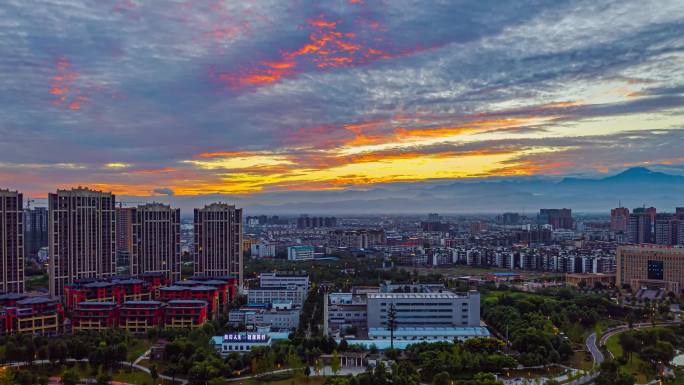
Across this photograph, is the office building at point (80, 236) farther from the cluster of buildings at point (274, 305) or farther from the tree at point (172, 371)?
the tree at point (172, 371)

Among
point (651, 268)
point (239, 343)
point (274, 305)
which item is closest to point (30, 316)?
point (239, 343)

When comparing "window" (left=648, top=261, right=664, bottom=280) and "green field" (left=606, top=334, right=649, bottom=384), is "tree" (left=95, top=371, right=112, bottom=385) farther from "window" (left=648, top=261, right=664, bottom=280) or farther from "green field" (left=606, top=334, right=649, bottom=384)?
"window" (left=648, top=261, right=664, bottom=280)

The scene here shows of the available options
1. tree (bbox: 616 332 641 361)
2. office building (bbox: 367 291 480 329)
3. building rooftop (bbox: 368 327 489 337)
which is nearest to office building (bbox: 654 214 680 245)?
office building (bbox: 367 291 480 329)

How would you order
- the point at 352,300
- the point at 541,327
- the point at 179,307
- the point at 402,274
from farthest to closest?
the point at 402,274, the point at 352,300, the point at 179,307, the point at 541,327

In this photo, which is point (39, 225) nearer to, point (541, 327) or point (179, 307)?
point (179, 307)

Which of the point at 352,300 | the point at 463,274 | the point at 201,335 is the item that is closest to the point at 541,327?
the point at 352,300

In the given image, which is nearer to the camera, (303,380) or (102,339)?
(303,380)

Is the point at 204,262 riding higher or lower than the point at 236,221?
lower

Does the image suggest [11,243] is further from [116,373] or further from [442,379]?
[442,379]
